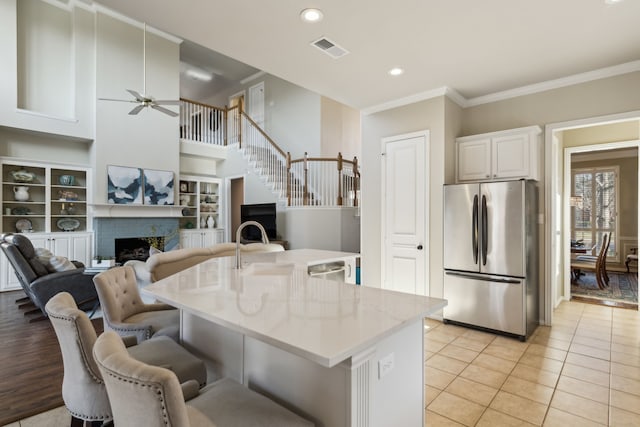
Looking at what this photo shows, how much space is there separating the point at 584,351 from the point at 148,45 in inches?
368

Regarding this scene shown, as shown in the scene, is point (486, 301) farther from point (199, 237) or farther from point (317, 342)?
point (199, 237)

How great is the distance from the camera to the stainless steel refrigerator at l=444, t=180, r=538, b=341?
358 centimetres

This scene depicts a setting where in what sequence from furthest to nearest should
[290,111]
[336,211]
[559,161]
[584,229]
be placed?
[290,111] → [584,229] → [336,211] → [559,161]

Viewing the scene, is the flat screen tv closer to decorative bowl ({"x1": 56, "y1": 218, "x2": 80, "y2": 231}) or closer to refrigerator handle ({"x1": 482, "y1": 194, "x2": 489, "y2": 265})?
decorative bowl ({"x1": 56, "y1": 218, "x2": 80, "y2": 231})

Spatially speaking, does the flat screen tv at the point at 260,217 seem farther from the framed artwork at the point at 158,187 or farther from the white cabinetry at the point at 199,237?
the framed artwork at the point at 158,187

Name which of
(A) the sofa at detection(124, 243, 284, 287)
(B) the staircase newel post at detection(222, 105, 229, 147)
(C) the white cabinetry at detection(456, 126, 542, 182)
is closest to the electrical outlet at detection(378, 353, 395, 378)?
(A) the sofa at detection(124, 243, 284, 287)

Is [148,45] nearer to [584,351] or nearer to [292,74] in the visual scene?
[292,74]

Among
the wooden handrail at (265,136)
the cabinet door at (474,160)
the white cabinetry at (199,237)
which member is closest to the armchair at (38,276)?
the white cabinetry at (199,237)

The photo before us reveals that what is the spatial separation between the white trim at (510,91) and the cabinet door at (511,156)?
693 mm

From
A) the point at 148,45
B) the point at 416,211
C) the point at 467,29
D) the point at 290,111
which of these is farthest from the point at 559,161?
the point at 148,45

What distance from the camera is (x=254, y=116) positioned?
34.0 ft

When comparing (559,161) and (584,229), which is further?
(584,229)

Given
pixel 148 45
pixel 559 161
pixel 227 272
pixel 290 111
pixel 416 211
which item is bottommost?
pixel 227 272

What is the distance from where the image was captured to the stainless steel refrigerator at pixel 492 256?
11.8 ft
